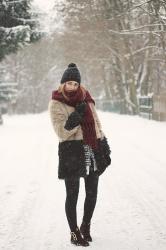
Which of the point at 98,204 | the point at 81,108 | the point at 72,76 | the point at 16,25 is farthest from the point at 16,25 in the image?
the point at 81,108

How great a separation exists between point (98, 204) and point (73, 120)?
2.50 m

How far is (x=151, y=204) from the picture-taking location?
7117mm

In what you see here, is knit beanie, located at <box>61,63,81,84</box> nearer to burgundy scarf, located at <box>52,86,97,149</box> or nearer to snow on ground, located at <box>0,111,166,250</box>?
burgundy scarf, located at <box>52,86,97,149</box>

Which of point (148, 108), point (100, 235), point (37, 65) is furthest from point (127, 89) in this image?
point (100, 235)

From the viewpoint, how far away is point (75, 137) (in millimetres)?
5176

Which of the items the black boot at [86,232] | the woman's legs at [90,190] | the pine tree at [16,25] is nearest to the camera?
the woman's legs at [90,190]

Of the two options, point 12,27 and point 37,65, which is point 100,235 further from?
point 37,65

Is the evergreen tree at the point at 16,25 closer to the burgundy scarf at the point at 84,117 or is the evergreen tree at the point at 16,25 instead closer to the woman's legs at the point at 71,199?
the burgundy scarf at the point at 84,117

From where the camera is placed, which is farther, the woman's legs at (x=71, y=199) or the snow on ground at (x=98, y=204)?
the snow on ground at (x=98, y=204)

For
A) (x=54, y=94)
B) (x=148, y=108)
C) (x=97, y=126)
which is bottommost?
(x=148, y=108)

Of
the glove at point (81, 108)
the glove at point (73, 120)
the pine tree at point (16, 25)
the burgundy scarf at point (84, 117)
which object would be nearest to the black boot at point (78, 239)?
the burgundy scarf at point (84, 117)

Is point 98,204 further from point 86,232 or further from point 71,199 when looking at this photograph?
point 71,199

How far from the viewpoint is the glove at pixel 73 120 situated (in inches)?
199

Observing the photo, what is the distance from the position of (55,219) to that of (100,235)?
38.6 inches
